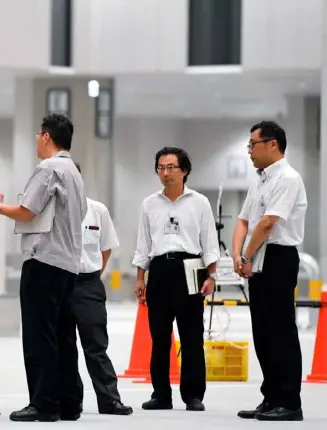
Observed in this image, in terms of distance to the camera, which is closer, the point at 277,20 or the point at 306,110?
the point at 277,20

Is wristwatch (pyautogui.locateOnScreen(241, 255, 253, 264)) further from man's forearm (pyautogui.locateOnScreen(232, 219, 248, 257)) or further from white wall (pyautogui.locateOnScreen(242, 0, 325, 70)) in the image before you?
white wall (pyautogui.locateOnScreen(242, 0, 325, 70))

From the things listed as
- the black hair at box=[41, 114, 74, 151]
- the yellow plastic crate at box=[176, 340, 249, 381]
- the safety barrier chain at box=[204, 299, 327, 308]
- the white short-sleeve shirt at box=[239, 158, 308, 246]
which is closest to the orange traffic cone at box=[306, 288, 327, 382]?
the safety barrier chain at box=[204, 299, 327, 308]

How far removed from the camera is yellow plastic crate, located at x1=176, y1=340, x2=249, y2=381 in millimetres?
11070

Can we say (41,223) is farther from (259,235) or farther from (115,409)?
(115,409)

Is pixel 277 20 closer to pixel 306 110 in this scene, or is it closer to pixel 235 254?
pixel 306 110

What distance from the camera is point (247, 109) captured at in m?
29.9

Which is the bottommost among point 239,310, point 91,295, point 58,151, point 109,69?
point 239,310

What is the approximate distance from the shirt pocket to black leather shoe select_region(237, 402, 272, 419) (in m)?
1.51

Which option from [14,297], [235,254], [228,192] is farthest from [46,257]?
[228,192]

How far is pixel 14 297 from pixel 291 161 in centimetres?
1406

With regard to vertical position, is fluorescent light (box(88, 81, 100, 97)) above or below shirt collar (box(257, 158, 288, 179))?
above

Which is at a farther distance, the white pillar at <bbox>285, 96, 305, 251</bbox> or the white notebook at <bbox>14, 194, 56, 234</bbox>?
the white pillar at <bbox>285, 96, 305, 251</bbox>

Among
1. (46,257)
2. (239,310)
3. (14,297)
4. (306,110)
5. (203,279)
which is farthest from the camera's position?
(306,110)

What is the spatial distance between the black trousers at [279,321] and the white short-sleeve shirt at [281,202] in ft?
0.29
